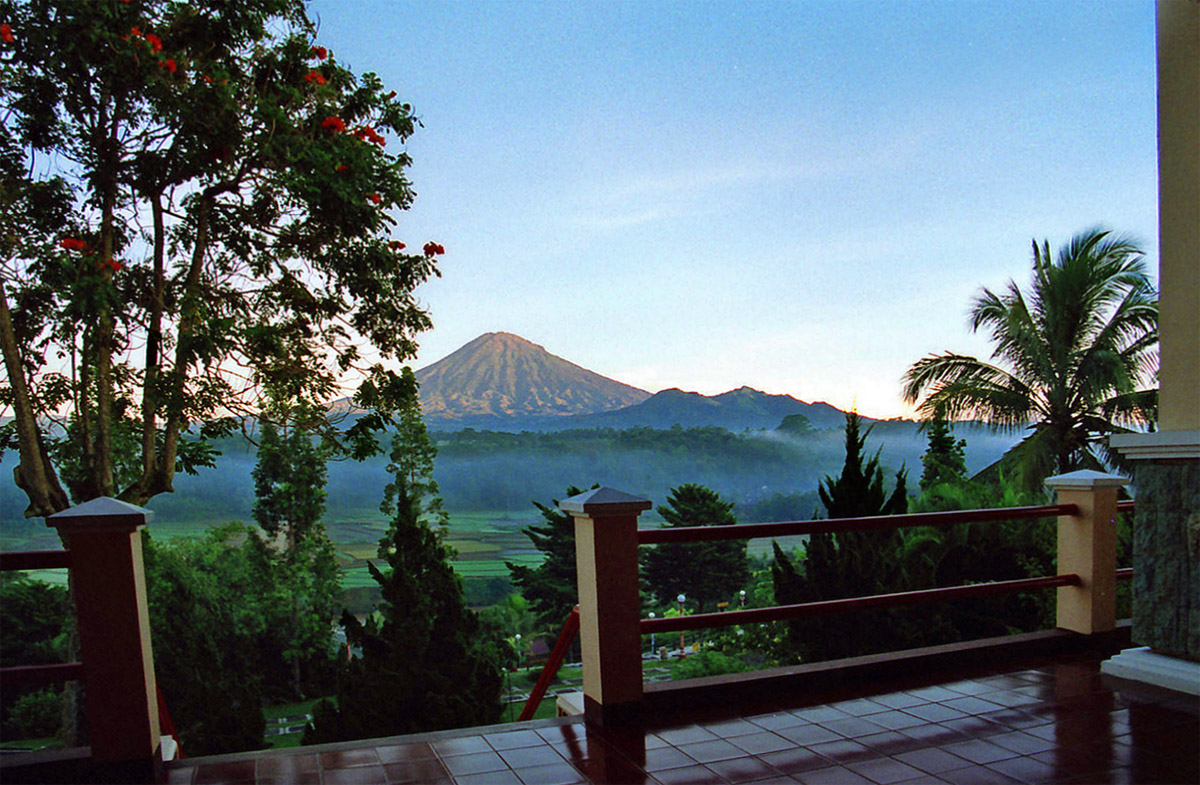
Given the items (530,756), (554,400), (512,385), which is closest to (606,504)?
(530,756)

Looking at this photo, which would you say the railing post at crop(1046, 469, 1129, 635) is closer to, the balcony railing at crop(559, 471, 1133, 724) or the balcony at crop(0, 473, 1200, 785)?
the balcony at crop(0, 473, 1200, 785)

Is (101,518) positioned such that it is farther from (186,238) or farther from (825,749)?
(186,238)

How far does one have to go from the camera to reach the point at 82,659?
2.80m

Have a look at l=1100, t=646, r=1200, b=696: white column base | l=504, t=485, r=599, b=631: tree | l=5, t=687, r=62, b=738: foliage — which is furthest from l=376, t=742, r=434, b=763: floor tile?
l=504, t=485, r=599, b=631: tree

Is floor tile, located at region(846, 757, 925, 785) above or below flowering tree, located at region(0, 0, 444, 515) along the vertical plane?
below

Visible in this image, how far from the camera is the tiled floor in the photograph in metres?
2.68

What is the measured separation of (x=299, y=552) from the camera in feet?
102

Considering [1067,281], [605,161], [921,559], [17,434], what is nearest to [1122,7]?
[1067,281]

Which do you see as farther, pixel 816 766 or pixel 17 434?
pixel 17 434

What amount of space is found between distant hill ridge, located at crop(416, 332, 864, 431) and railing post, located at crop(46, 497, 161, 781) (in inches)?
1391

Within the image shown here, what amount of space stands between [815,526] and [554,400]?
4556cm

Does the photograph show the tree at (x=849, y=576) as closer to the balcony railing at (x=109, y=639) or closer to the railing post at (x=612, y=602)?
the railing post at (x=612, y=602)

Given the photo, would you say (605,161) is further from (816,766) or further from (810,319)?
(816,766)

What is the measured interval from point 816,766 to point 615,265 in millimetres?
36949
